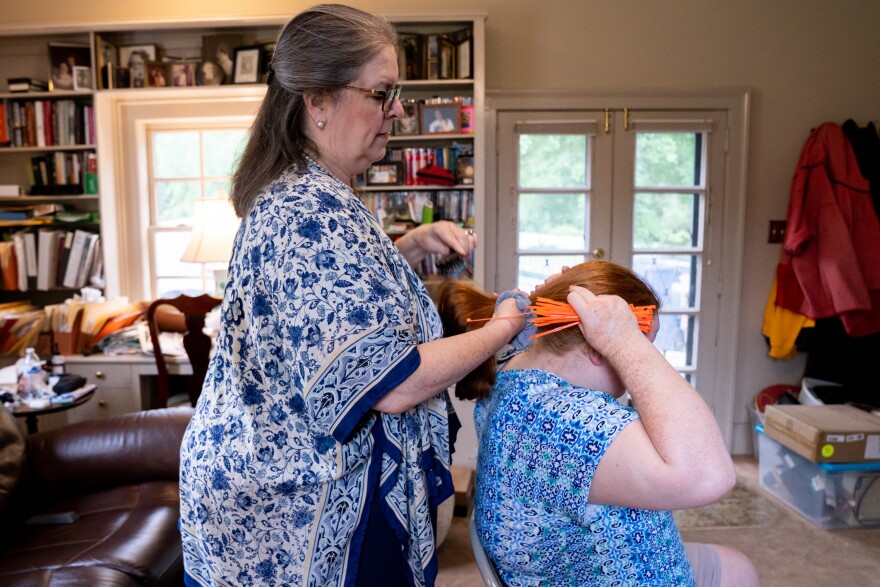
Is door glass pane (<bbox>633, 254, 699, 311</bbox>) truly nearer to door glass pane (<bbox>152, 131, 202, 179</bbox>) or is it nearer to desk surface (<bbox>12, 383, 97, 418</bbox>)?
door glass pane (<bbox>152, 131, 202, 179</bbox>)

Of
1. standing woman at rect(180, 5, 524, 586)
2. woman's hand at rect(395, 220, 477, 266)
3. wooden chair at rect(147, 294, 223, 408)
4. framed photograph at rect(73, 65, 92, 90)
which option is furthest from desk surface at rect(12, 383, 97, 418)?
woman's hand at rect(395, 220, 477, 266)

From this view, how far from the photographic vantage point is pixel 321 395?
95 centimetres

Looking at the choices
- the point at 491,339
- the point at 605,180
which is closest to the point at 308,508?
the point at 491,339

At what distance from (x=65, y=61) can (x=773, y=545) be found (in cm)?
429

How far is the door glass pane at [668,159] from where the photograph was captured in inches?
151

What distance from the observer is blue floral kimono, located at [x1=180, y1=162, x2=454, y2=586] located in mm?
952

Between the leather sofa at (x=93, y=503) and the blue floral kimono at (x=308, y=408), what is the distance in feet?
2.53

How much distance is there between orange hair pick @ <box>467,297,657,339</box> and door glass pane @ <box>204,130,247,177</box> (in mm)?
3221

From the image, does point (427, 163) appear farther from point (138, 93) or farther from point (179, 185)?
point (138, 93)

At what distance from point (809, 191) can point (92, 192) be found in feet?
13.0

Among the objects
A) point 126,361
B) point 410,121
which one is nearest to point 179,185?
point 126,361

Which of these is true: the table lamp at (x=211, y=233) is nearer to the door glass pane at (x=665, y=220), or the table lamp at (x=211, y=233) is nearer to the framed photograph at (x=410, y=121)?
the framed photograph at (x=410, y=121)

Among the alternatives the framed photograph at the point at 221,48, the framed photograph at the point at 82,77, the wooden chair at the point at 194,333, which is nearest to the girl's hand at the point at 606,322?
the wooden chair at the point at 194,333

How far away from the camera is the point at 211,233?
11.1ft
